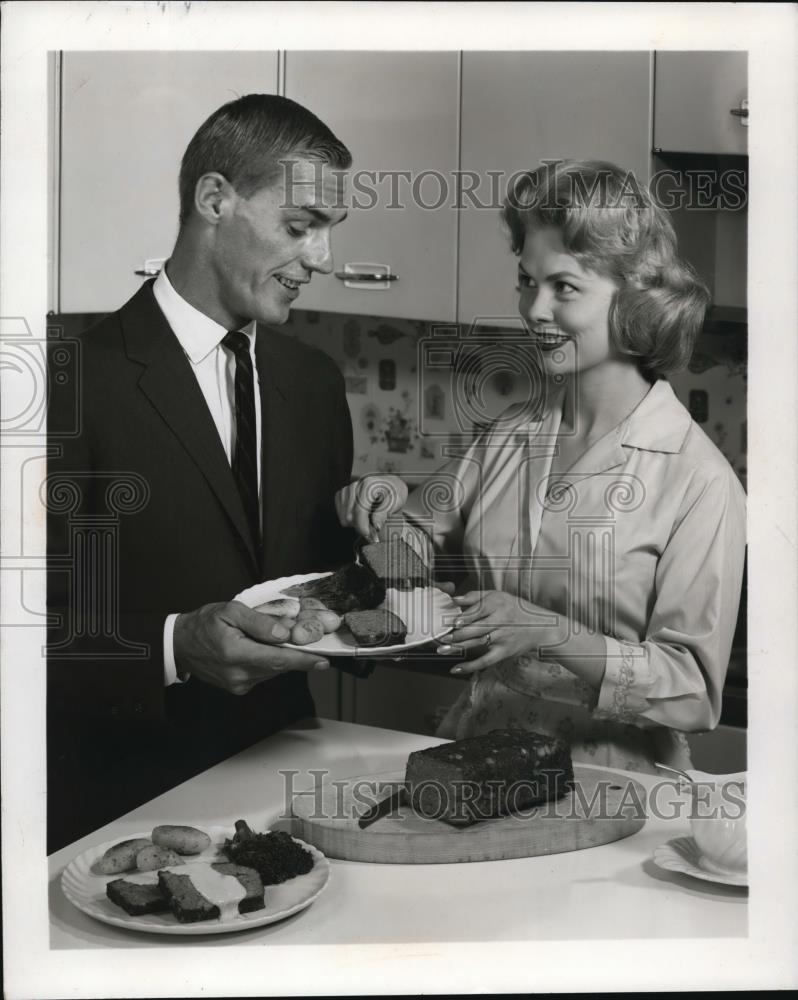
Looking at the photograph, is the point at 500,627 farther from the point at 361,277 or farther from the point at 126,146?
the point at 126,146

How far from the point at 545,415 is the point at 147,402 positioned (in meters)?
0.45

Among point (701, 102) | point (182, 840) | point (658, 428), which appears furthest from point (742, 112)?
point (182, 840)

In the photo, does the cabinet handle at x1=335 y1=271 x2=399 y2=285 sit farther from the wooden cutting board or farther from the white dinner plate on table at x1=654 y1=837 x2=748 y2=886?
the white dinner plate on table at x1=654 y1=837 x2=748 y2=886

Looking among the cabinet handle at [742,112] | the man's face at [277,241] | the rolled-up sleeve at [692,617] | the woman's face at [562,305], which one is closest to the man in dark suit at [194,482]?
the man's face at [277,241]

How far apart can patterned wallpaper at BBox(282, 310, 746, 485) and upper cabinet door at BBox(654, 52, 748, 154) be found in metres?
0.23

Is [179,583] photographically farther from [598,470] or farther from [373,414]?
[598,470]

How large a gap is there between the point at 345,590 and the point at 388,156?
49 centimetres

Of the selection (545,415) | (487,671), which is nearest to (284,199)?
(545,415)

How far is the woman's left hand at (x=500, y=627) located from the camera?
55.2 inches

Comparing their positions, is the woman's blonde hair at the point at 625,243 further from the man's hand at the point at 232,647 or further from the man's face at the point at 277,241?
the man's hand at the point at 232,647

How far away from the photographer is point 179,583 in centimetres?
137

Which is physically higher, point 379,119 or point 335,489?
point 379,119

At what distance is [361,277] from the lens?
143 cm

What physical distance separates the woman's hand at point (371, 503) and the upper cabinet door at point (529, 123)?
0.72 feet
